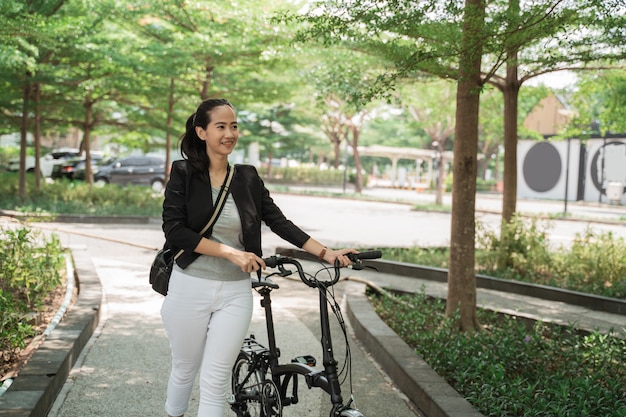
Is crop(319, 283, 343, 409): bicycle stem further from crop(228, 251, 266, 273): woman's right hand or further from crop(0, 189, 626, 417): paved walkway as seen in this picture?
crop(0, 189, 626, 417): paved walkway

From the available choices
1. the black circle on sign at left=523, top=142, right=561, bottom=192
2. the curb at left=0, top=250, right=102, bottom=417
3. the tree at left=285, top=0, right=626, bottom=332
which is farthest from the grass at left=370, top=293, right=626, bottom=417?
the black circle on sign at left=523, top=142, right=561, bottom=192

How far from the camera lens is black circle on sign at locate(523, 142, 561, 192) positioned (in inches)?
1725

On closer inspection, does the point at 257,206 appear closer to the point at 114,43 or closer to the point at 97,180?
the point at 114,43

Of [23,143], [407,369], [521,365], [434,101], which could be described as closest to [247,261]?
[407,369]

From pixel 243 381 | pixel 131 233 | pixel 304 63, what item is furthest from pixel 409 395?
pixel 304 63

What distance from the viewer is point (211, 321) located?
378 centimetres

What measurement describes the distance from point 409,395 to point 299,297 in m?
4.84

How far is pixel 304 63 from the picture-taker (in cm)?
1933

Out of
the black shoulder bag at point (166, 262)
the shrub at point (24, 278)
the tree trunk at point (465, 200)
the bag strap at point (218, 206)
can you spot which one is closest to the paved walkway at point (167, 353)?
the shrub at point (24, 278)

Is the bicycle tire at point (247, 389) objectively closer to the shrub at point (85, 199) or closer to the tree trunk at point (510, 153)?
the tree trunk at point (510, 153)

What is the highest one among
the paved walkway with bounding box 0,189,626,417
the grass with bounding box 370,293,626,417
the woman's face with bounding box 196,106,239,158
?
the woman's face with bounding box 196,106,239,158

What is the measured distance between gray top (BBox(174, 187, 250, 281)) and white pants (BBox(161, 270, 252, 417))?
3 cm

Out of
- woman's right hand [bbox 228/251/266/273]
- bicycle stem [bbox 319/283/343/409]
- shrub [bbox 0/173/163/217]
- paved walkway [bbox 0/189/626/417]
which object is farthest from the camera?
shrub [bbox 0/173/163/217]

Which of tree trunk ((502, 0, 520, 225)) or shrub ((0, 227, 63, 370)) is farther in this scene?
tree trunk ((502, 0, 520, 225))
